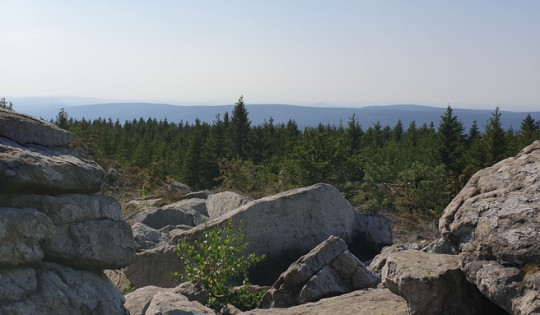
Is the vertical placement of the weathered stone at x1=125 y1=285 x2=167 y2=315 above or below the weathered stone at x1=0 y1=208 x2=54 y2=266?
below

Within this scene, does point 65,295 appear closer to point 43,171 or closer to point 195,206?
point 43,171

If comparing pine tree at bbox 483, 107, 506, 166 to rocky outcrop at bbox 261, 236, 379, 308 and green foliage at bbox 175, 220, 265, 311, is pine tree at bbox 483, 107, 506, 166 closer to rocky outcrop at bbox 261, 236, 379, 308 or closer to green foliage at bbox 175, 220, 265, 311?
rocky outcrop at bbox 261, 236, 379, 308

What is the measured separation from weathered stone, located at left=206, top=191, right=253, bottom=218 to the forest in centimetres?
679

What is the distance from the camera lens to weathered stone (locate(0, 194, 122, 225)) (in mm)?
8180

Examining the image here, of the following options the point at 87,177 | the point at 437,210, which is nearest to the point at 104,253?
the point at 87,177

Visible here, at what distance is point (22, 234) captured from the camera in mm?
7664

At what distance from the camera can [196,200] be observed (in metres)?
25.5

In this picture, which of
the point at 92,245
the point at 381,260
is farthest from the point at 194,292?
the point at 381,260

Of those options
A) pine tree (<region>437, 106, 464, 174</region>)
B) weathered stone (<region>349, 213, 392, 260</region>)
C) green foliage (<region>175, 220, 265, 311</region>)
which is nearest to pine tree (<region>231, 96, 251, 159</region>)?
pine tree (<region>437, 106, 464, 174</region>)

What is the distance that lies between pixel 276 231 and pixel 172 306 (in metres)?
6.16

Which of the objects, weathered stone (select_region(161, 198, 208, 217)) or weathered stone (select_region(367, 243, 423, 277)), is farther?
weathered stone (select_region(161, 198, 208, 217))

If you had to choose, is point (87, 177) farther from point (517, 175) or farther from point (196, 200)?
point (196, 200)

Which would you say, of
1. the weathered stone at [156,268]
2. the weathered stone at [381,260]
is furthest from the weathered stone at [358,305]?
the weathered stone at [156,268]

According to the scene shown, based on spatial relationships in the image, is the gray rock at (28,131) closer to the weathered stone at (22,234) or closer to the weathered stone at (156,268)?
the weathered stone at (22,234)
